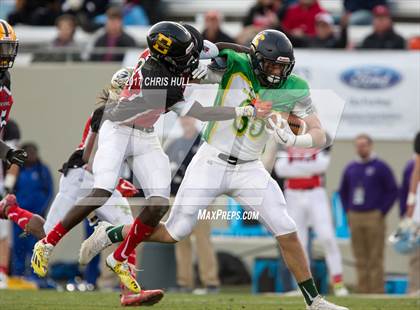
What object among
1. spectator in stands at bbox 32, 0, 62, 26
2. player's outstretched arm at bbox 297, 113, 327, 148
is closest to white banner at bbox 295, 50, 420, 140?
spectator in stands at bbox 32, 0, 62, 26

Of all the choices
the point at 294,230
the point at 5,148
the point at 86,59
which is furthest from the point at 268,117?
the point at 86,59

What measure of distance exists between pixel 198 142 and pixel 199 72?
A: 346 cm

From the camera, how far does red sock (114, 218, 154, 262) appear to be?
7.88 m

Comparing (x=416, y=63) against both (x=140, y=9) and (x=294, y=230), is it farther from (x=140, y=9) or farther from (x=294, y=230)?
(x=294, y=230)

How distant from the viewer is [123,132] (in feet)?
26.5

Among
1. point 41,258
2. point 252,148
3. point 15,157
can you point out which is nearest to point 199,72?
point 252,148

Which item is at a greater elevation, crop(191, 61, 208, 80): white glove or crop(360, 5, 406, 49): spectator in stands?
crop(191, 61, 208, 80): white glove

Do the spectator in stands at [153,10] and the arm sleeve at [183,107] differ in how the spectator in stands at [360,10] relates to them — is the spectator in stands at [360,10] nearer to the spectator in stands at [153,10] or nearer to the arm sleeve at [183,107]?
the spectator in stands at [153,10]

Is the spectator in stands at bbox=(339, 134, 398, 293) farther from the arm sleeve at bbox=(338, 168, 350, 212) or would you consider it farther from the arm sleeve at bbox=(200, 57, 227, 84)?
the arm sleeve at bbox=(200, 57, 227, 84)

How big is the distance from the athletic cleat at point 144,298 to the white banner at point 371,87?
4784 mm

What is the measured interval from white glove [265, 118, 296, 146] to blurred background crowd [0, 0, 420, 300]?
2.56 meters

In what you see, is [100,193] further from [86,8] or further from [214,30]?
[86,8]

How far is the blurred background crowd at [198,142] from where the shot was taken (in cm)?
1157

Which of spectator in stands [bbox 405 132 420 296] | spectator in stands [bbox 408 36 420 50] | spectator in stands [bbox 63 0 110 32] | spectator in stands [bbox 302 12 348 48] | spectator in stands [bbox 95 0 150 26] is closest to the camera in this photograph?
spectator in stands [bbox 405 132 420 296]
